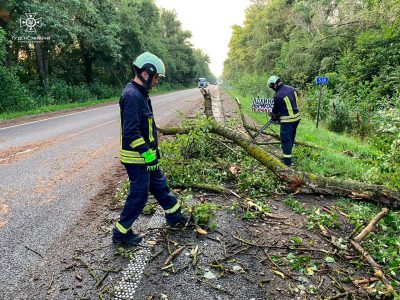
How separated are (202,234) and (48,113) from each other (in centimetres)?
1460

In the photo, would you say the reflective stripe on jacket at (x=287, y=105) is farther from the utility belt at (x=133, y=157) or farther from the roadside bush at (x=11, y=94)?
the roadside bush at (x=11, y=94)

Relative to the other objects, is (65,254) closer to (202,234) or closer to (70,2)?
(202,234)

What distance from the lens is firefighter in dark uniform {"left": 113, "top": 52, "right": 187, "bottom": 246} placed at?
321 cm

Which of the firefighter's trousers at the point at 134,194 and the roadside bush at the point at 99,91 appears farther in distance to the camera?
the roadside bush at the point at 99,91

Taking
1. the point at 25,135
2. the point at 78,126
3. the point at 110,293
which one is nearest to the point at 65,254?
the point at 110,293

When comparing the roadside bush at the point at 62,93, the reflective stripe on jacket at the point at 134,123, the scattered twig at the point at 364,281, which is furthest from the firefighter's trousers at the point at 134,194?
the roadside bush at the point at 62,93

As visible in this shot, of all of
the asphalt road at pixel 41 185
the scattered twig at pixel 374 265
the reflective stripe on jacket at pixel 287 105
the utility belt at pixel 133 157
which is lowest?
the asphalt road at pixel 41 185

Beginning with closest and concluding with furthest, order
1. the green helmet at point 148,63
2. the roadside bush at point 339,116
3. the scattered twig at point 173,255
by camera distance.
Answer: the scattered twig at point 173,255
the green helmet at point 148,63
the roadside bush at point 339,116

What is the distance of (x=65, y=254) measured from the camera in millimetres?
3234

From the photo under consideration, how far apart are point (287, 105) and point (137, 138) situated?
421cm

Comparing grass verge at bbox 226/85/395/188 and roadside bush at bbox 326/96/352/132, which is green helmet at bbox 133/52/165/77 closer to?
grass verge at bbox 226/85/395/188

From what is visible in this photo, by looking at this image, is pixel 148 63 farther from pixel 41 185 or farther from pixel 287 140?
pixel 287 140

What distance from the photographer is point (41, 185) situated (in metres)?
5.28

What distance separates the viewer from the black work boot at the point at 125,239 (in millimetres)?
3416
